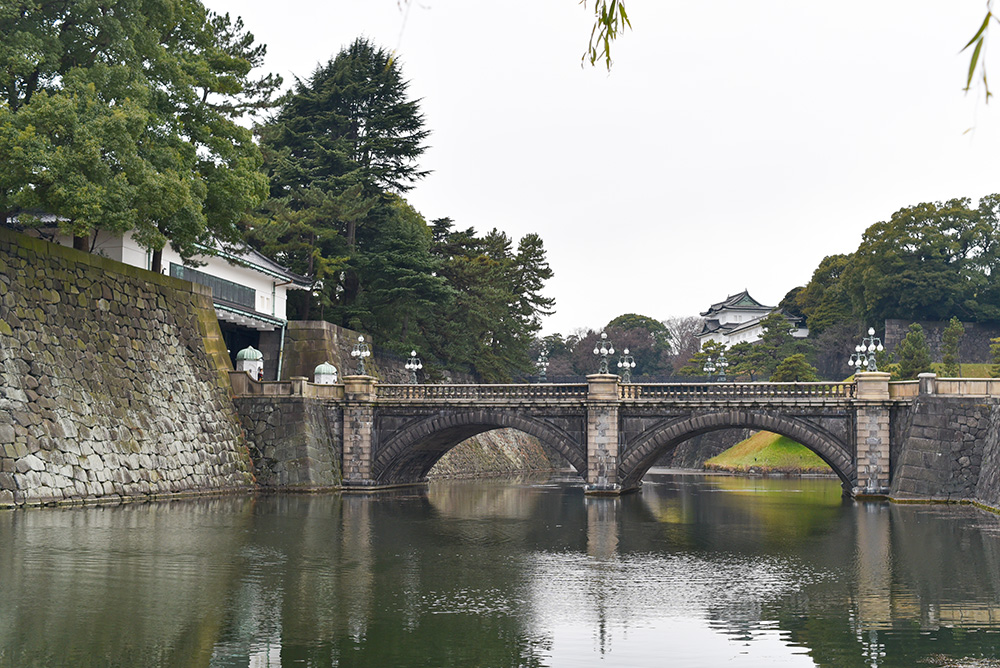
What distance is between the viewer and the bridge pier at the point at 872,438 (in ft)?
163

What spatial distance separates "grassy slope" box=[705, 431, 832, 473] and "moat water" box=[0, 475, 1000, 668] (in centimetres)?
3782

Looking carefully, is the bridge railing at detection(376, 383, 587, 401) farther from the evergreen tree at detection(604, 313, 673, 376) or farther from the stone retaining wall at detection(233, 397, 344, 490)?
the evergreen tree at detection(604, 313, 673, 376)

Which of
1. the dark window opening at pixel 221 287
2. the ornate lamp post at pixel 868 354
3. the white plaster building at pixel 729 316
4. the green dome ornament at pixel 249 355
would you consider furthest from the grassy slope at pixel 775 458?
the white plaster building at pixel 729 316

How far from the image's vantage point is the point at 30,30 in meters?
40.8

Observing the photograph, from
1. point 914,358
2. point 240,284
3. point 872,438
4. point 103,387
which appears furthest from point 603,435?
point 914,358

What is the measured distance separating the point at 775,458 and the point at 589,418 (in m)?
31.4

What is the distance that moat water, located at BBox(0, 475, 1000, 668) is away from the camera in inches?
668

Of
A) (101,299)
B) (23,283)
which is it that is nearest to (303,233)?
(101,299)

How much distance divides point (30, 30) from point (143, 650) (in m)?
32.1

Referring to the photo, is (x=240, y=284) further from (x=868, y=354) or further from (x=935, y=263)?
(x=935, y=263)

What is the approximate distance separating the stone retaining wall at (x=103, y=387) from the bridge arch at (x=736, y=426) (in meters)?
19.3

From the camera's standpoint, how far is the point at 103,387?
4200 cm

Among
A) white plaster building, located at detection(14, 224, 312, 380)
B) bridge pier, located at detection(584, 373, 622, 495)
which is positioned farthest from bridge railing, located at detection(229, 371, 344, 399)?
bridge pier, located at detection(584, 373, 622, 495)

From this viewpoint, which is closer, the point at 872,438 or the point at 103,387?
the point at 103,387
